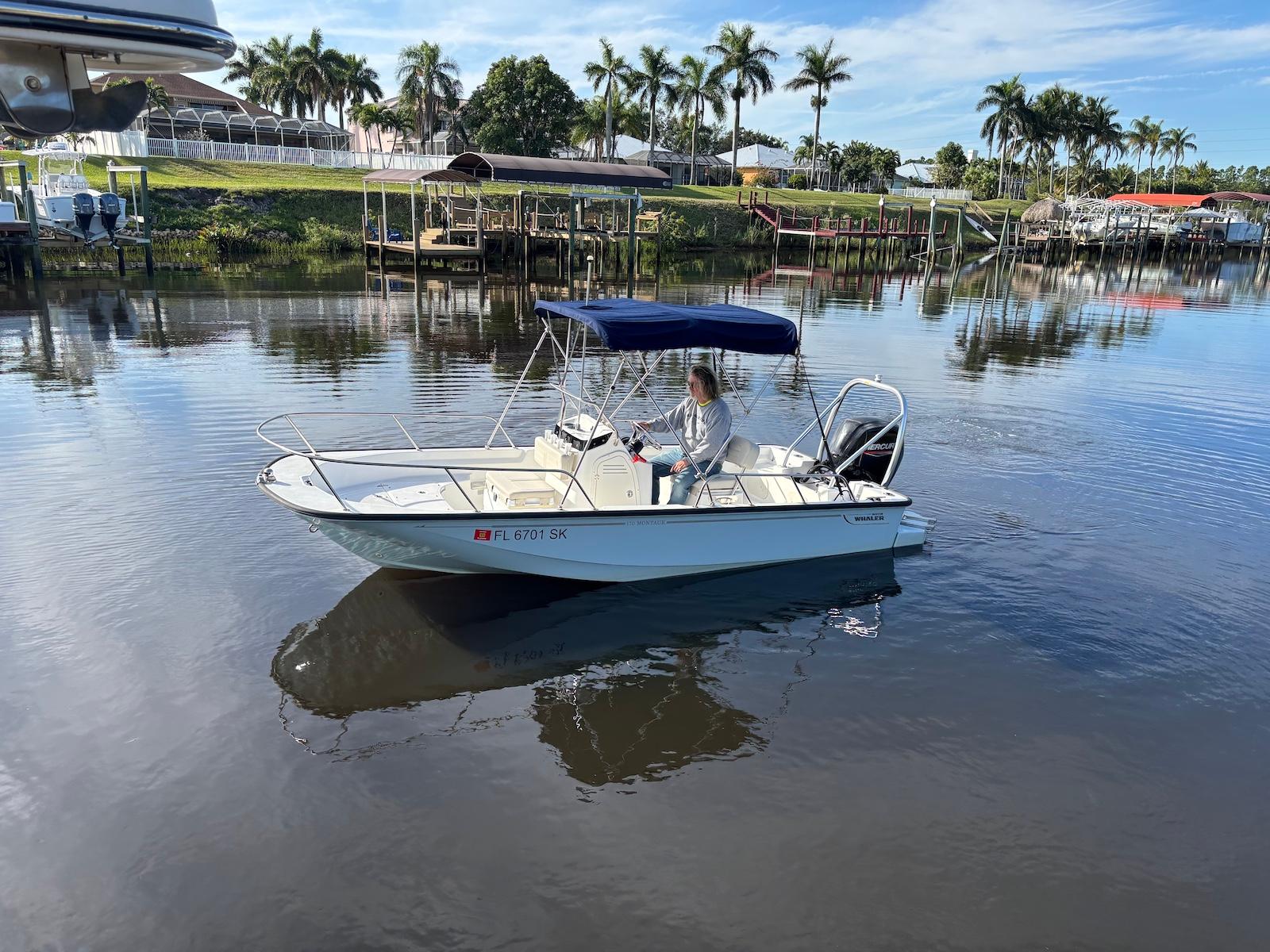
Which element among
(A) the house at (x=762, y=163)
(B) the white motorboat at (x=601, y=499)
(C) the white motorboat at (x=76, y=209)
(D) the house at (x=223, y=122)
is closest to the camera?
(B) the white motorboat at (x=601, y=499)

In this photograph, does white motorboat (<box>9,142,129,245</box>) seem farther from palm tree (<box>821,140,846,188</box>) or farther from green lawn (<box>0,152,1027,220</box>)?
palm tree (<box>821,140,846,188</box>)

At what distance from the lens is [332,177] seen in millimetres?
57062

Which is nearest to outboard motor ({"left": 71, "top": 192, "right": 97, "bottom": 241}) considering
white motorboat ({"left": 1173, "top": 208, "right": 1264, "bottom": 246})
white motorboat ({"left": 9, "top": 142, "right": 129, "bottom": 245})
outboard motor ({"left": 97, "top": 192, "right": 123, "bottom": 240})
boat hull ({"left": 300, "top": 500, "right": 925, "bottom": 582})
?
white motorboat ({"left": 9, "top": 142, "right": 129, "bottom": 245})

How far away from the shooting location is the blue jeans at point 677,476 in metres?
9.66

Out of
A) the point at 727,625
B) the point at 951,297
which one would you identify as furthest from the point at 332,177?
the point at 727,625

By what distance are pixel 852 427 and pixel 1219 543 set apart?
4.97 meters

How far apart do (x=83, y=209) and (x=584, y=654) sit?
125ft

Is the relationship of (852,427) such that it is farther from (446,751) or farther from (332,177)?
(332,177)

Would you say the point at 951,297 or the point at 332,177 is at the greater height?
the point at 332,177

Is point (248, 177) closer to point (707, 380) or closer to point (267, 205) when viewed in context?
point (267, 205)

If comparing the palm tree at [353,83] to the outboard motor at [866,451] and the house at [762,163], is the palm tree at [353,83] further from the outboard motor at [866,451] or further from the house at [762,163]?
the outboard motor at [866,451]

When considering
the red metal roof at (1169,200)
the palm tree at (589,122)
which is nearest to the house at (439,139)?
the palm tree at (589,122)

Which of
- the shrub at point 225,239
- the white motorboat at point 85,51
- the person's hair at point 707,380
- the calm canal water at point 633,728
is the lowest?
the calm canal water at point 633,728

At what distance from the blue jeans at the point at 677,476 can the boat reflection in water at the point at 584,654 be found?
0.96 meters
